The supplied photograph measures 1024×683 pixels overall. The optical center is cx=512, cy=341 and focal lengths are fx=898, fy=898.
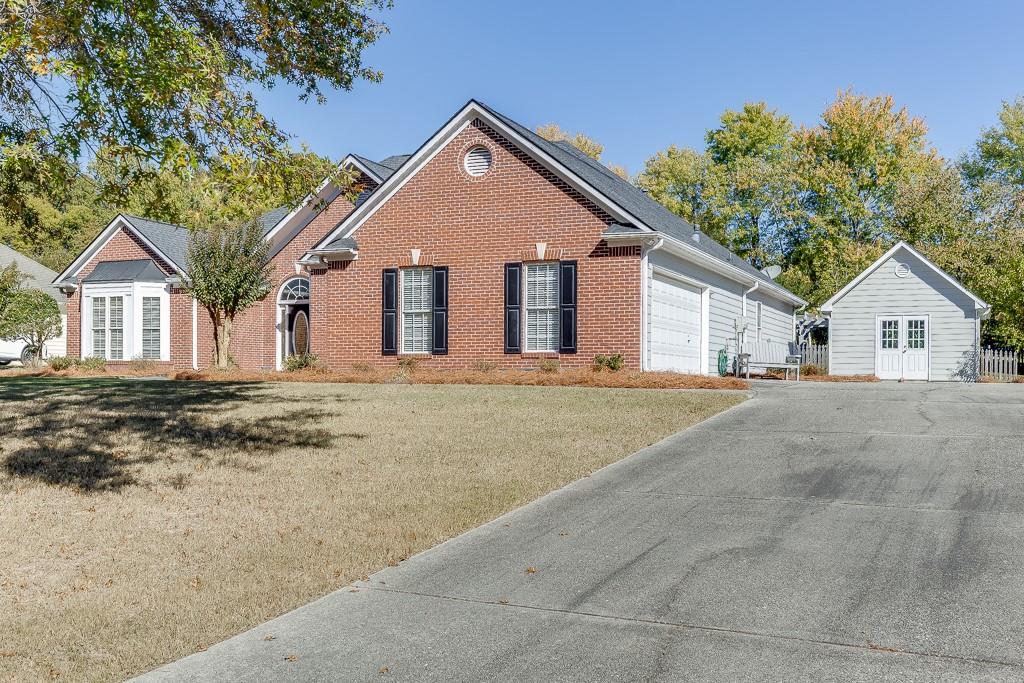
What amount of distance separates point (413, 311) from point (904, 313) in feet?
56.9

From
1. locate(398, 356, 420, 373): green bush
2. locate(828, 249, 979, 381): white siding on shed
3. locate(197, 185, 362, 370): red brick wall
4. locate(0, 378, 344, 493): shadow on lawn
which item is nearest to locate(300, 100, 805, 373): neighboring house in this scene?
locate(398, 356, 420, 373): green bush

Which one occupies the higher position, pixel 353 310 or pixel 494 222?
pixel 494 222

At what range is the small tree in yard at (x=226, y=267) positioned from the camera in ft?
77.5

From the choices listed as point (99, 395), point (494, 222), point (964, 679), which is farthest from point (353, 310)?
point (964, 679)

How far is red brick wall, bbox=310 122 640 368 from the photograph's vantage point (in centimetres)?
2002

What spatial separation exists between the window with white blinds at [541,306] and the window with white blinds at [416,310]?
2570 mm

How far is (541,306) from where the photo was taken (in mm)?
20719

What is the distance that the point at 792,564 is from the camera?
6.11 metres

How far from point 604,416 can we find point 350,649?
835 cm

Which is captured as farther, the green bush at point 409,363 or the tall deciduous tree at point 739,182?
the tall deciduous tree at point 739,182

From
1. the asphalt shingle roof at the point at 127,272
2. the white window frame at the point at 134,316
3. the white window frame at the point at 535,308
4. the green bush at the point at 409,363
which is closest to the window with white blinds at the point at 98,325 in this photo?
the white window frame at the point at 134,316

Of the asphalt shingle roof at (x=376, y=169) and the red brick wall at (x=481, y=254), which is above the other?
the asphalt shingle roof at (x=376, y=169)

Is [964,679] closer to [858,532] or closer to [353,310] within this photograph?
[858,532]

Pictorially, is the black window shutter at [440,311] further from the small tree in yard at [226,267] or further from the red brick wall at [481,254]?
the small tree in yard at [226,267]
